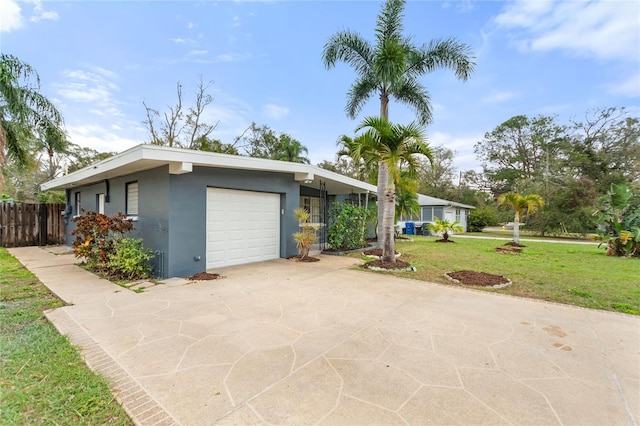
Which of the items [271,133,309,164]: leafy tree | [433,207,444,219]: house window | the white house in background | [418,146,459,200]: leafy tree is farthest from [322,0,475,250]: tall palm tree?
[418,146,459,200]: leafy tree

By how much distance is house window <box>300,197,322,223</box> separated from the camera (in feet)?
43.8

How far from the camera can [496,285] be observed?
594 cm

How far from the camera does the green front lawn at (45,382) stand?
6.83ft

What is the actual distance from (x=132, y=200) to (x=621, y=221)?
686 inches

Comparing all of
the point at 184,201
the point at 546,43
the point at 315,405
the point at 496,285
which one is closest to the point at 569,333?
the point at 496,285

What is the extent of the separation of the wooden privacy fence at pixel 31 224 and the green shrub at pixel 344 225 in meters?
12.8

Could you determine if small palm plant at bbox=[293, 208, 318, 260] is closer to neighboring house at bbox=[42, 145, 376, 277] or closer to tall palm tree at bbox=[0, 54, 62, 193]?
neighboring house at bbox=[42, 145, 376, 277]

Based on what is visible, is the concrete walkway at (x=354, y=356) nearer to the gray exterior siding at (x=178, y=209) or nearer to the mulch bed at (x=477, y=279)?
the mulch bed at (x=477, y=279)

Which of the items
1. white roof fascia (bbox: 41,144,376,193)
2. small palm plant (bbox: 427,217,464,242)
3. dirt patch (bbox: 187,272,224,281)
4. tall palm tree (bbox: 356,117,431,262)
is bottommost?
dirt patch (bbox: 187,272,224,281)

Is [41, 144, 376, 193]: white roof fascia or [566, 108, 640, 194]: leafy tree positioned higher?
[566, 108, 640, 194]: leafy tree

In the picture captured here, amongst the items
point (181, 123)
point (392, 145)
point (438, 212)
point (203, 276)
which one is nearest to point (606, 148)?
point (438, 212)

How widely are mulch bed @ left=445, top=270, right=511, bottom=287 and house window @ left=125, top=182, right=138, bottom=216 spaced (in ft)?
27.8

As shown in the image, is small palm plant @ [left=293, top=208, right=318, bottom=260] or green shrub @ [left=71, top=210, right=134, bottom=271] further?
small palm plant @ [left=293, top=208, right=318, bottom=260]

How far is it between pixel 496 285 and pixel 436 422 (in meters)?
4.87
